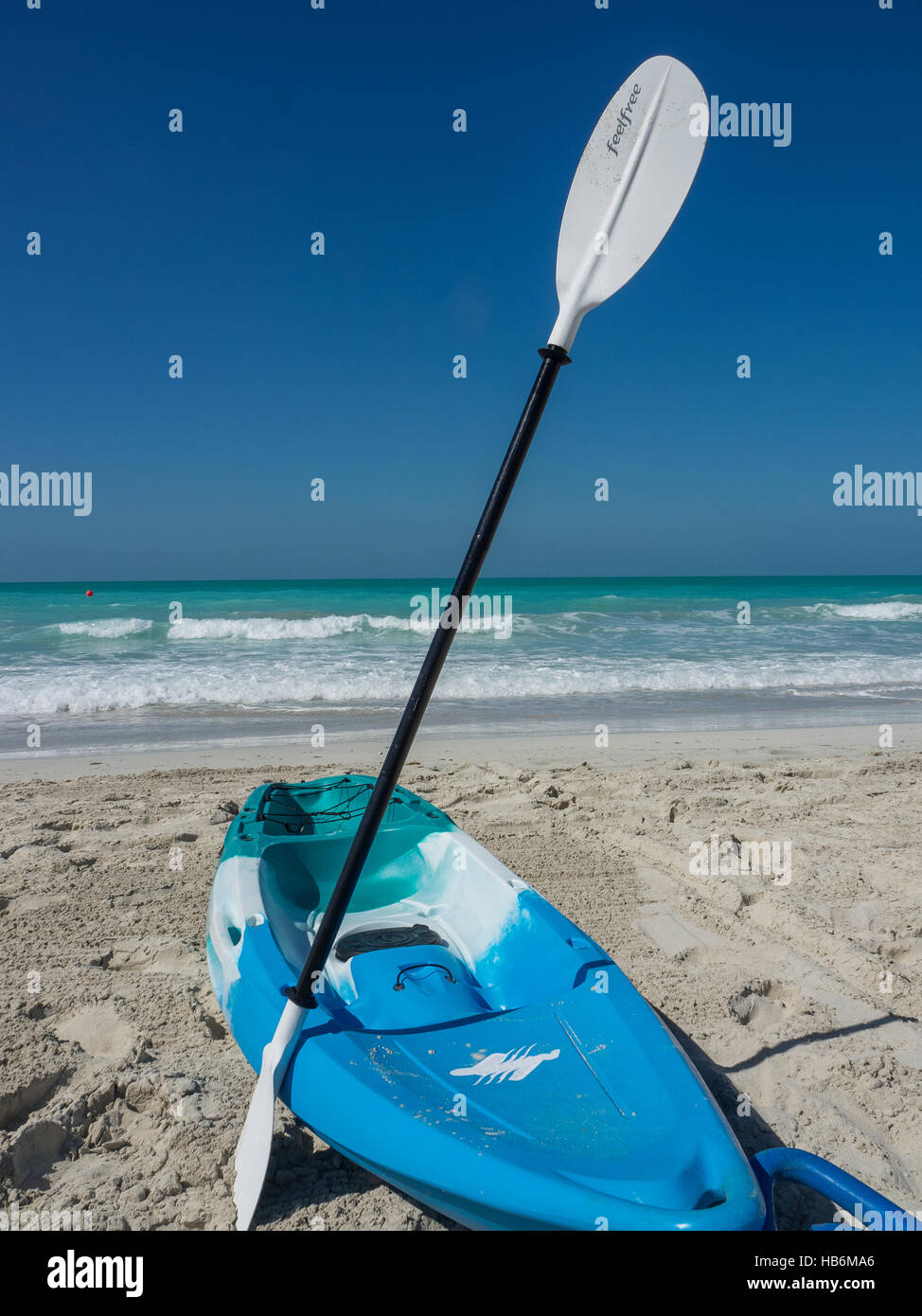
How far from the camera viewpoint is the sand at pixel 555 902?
7.04 feet

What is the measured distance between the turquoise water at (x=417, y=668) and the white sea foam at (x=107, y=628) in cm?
9

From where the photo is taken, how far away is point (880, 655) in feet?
49.4

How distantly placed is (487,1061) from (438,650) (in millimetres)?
1122

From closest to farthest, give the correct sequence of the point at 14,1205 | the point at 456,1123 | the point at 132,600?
the point at 456,1123
the point at 14,1205
the point at 132,600

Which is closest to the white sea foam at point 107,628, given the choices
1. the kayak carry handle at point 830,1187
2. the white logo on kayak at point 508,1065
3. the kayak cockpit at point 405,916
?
the kayak cockpit at point 405,916

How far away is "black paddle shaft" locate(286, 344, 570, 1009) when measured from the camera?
1.74 m

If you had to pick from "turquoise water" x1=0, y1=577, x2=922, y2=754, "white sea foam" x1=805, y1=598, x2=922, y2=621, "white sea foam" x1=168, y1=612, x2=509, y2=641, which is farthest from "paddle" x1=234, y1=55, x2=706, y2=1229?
"white sea foam" x1=805, y1=598, x2=922, y2=621

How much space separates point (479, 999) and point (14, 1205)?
1347 millimetres

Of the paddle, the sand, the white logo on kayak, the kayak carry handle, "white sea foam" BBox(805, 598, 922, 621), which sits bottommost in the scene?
the sand

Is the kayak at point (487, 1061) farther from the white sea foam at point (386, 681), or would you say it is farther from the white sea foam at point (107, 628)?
the white sea foam at point (107, 628)

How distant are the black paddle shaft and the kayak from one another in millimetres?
262

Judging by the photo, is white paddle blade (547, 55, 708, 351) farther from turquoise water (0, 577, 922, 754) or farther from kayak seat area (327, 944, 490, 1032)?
turquoise water (0, 577, 922, 754)
